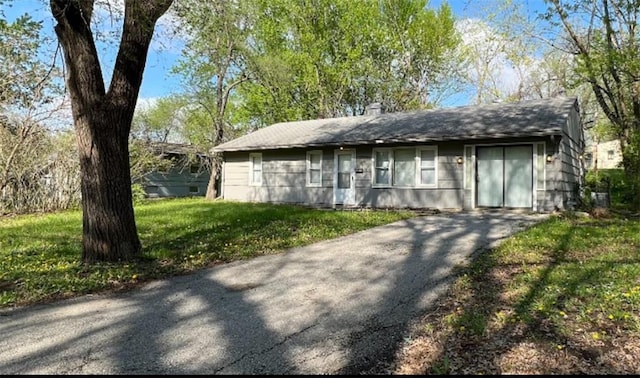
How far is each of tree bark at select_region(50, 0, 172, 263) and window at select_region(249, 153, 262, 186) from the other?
11514 mm

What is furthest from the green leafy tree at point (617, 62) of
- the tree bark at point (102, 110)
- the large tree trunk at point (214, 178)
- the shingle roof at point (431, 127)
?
the large tree trunk at point (214, 178)

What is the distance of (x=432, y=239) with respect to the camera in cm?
794

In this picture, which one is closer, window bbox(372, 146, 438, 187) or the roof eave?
the roof eave

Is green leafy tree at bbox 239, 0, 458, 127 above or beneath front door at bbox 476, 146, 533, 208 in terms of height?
above

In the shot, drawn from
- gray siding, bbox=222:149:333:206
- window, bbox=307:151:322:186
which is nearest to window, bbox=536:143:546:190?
gray siding, bbox=222:149:333:206

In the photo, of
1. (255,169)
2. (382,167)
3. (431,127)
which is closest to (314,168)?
(382,167)

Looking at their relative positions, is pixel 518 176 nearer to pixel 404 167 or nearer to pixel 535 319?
pixel 404 167

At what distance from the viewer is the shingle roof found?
1228cm

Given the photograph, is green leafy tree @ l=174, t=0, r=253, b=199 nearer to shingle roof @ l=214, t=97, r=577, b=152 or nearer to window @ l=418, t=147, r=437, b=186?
shingle roof @ l=214, t=97, r=577, b=152

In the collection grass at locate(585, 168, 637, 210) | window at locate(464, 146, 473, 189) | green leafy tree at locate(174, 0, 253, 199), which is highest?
green leafy tree at locate(174, 0, 253, 199)

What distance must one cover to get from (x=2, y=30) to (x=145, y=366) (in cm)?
530

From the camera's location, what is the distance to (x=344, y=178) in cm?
1559

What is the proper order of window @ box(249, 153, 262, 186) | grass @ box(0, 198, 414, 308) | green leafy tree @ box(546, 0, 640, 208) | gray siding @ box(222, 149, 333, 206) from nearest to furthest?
grass @ box(0, 198, 414, 308)
green leafy tree @ box(546, 0, 640, 208)
gray siding @ box(222, 149, 333, 206)
window @ box(249, 153, 262, 186)

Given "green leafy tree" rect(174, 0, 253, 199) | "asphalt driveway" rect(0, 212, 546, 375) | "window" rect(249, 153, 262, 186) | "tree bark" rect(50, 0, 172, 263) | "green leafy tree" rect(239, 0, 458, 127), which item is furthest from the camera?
"green leafy tree" rect(239, 0, 458, 127)
